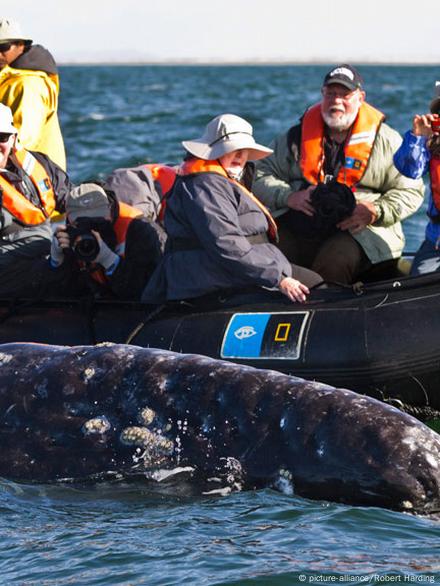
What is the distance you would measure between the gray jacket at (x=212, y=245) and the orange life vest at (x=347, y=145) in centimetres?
97

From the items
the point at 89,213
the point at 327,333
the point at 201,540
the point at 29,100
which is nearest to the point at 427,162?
the point at 327,333

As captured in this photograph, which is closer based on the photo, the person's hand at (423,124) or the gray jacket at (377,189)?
the person's hand at (423,124)

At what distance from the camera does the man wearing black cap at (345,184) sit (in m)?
8.83

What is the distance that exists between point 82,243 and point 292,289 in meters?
1.44

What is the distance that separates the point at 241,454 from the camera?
6285 millimetres

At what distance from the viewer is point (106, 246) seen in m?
8.62

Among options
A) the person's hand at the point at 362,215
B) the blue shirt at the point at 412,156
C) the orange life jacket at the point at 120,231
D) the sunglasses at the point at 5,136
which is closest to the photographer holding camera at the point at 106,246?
the orange life jacket at the point at 120,231

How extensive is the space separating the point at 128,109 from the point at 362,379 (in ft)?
110

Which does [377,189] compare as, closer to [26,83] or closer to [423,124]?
[423,124]

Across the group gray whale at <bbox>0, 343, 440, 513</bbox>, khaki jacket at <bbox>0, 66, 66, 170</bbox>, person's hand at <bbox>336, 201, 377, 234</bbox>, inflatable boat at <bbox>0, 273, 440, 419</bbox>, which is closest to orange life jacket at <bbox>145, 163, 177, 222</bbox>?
khaki jacket at <bbox>0, 66, 66, 170</bbox>

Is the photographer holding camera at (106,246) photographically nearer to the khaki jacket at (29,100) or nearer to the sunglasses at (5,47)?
the khaki jacket at (29,100)

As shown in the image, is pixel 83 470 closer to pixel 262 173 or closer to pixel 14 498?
pixel 14 498

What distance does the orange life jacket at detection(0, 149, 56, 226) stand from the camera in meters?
8.88

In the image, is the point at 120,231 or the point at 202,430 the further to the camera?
the point at 120,231
